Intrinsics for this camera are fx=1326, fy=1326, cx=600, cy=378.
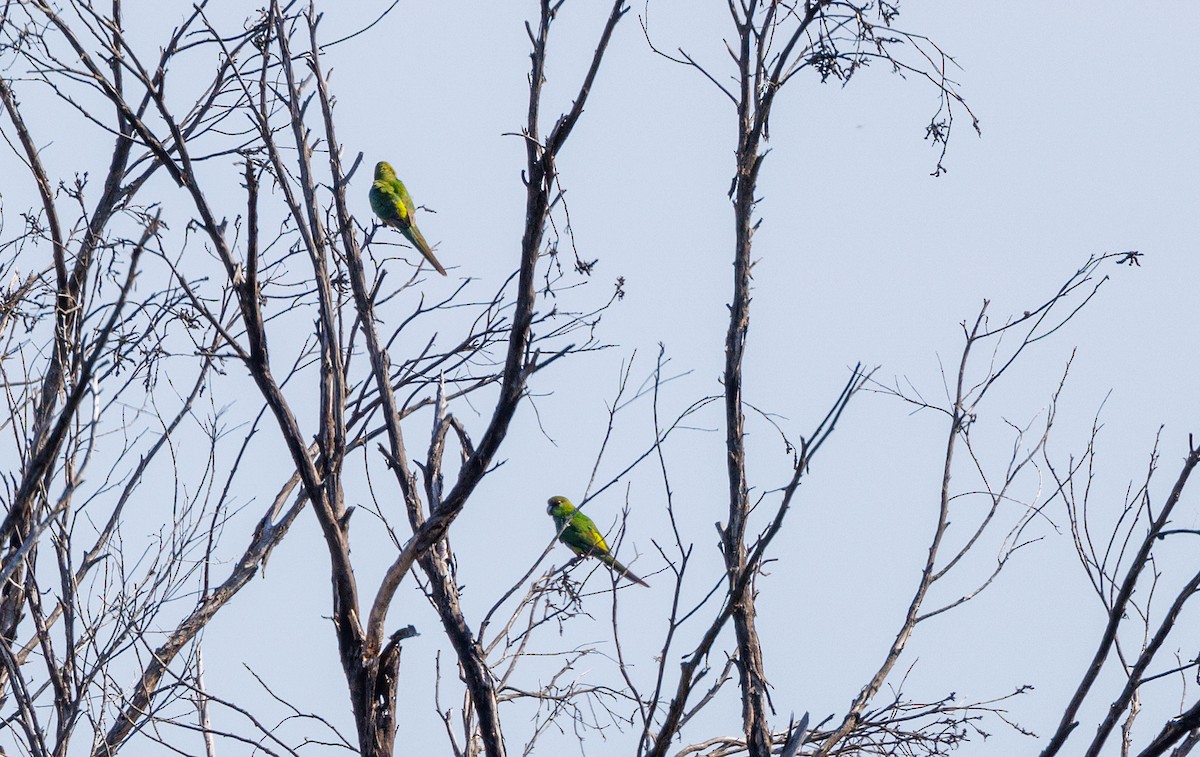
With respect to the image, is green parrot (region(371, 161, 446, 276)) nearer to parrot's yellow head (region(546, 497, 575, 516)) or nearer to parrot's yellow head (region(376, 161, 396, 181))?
parrot's yellow head (region(376, 161, 396, 181))

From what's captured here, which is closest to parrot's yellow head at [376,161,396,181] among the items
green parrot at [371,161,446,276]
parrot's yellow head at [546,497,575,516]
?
green parrot at [371,161,446,276]

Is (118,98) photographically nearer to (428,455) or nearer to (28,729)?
(428,455)

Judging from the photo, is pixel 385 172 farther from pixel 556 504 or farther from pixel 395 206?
pixel 556 504

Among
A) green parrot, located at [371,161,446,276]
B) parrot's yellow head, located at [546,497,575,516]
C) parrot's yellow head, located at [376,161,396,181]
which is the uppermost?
parrot's yellow head, located at [376,161,396,181]

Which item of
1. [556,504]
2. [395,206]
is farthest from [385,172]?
[556,504]

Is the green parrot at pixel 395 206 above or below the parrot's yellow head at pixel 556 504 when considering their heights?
Answer: above

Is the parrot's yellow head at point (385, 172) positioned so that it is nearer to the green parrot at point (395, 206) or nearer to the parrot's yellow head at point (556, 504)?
the green parrot at point (395, 206)

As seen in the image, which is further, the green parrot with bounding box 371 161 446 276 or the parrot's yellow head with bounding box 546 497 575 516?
the parrot's yellow head with bounding box 546 497 575 516

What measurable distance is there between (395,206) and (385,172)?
49 cm

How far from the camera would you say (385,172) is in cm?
935

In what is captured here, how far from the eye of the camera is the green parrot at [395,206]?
29.4ft

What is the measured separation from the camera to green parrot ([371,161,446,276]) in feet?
29.4

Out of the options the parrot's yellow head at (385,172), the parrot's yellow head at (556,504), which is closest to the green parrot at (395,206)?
the parrot's yellow head at (385,172)

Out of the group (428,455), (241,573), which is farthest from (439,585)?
(241,573)
